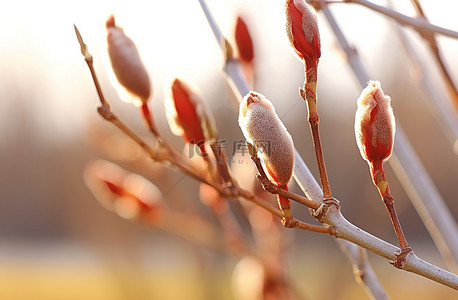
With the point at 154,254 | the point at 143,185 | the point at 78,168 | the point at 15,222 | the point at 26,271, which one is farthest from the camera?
the point at 15,222

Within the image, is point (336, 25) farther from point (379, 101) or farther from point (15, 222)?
point (15, 222)

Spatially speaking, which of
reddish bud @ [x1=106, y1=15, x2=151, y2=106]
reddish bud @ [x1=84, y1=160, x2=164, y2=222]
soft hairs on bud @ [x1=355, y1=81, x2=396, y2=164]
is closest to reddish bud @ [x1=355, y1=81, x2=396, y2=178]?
soft hairs on bud @ [x1=355, y1=81, x2=396, y2=164]

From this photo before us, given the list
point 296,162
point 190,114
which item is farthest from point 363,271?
point 190,114

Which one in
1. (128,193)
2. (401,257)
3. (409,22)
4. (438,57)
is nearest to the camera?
(401,257)

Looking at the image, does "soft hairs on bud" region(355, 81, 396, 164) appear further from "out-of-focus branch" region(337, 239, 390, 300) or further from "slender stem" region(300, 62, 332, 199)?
"out-of-focus branch" region(337, 239, 390, 300)

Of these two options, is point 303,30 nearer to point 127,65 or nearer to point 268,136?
point 268,136

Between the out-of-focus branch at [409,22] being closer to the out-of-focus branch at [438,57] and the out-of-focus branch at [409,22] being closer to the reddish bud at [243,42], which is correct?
the out-of-focus branch at [438,57]

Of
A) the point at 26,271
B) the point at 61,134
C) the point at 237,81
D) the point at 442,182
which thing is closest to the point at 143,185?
the point at 237,81
